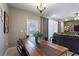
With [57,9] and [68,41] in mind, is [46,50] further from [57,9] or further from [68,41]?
[57,9]

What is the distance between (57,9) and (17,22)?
0.86m

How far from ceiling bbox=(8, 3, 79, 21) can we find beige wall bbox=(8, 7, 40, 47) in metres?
0.10

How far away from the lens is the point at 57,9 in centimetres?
215

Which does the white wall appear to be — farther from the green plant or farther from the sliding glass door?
the green plant

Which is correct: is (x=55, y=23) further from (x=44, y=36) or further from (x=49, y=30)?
(x=44, y=36)

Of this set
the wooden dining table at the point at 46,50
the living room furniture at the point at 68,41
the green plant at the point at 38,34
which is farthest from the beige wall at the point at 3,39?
the living room furniture at the point at 68,41

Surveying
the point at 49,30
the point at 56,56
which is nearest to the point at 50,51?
the point at 56,56

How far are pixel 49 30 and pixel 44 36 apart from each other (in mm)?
169

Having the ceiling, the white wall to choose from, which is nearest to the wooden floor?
the white wall

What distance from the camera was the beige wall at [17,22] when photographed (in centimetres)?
212

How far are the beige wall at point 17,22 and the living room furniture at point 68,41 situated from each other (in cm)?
60

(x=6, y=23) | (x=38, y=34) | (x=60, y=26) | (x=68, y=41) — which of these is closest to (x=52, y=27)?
(x=60, y=26)

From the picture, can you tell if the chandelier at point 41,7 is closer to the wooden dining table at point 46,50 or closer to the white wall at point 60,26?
the white wall at point 60,26

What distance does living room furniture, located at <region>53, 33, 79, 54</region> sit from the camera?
214 cm
